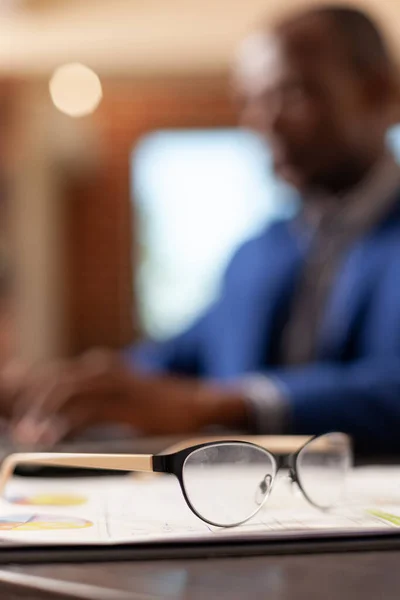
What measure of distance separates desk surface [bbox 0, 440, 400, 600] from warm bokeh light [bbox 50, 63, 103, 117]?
3.49 metres

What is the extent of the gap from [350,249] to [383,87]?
0.26m

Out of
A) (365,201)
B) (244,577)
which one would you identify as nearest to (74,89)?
(365,201)

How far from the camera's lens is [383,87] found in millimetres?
1200

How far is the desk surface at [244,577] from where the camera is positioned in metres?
0.26

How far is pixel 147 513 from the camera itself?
38 centimetres

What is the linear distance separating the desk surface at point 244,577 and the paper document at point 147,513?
0.02 meters

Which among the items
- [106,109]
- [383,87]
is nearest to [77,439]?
[383,87]

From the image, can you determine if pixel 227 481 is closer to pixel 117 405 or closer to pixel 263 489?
pixel 263 489

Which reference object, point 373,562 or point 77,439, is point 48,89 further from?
point 373,562

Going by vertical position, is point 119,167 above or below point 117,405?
above

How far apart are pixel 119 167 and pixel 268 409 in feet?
12.0

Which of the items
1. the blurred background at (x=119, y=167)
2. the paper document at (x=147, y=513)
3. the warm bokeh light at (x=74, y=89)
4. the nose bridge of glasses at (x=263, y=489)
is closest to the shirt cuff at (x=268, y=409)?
the paper document at (x=147, y=513)

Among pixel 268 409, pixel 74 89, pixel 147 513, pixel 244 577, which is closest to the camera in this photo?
pixel 244 577

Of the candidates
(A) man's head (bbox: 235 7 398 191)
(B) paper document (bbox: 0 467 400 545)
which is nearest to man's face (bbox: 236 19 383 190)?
(A) man's head (bbox: 235 7 398 191)
